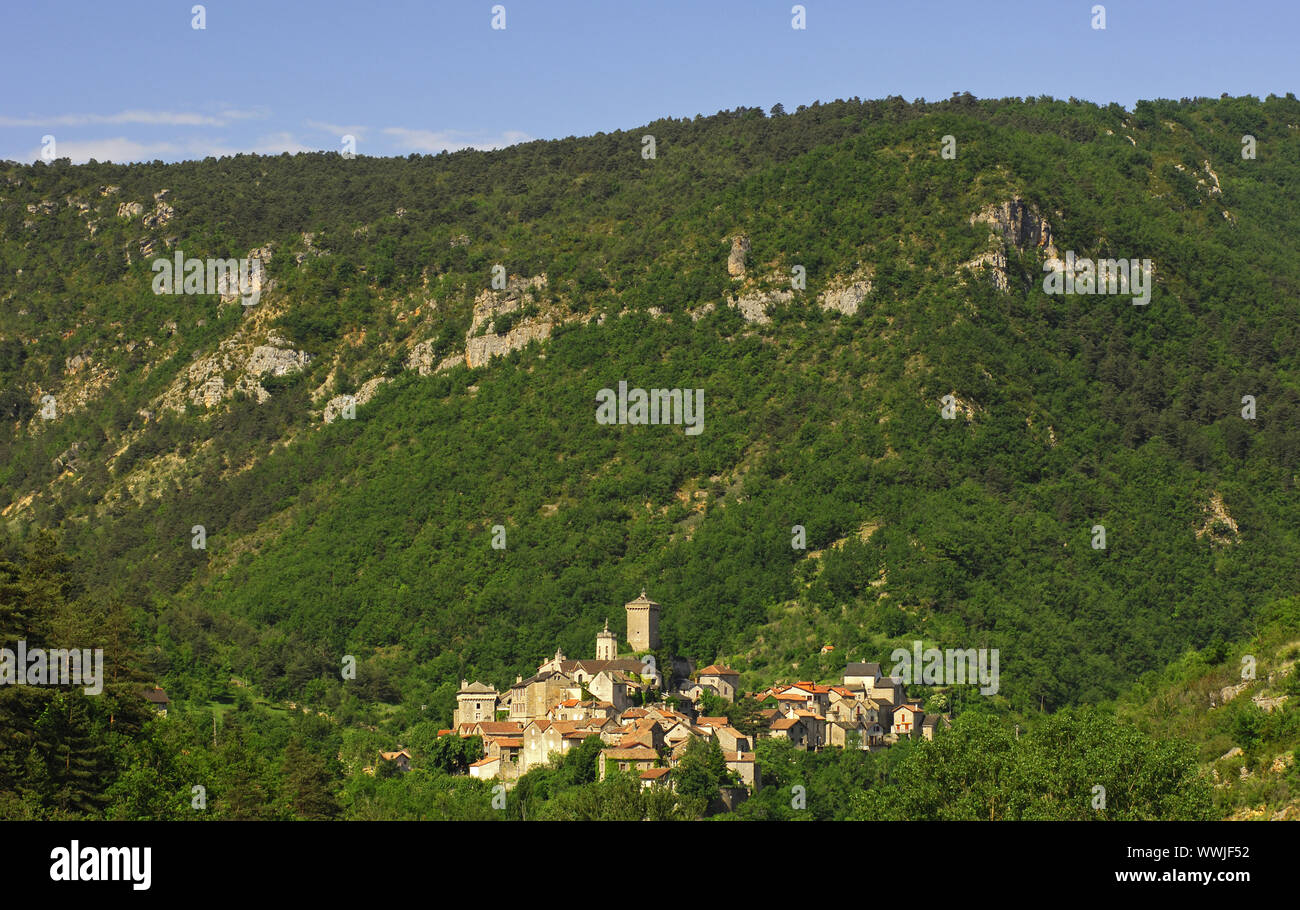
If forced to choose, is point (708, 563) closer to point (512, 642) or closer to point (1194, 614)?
point (512, 642)

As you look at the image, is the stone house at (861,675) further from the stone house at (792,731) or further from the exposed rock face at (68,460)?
the exposed rock face at (68,460)

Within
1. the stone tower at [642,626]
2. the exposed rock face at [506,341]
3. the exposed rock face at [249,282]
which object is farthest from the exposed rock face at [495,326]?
the stone tower at [642,626]

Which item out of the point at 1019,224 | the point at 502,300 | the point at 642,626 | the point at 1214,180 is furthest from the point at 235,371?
the point at 1214,180

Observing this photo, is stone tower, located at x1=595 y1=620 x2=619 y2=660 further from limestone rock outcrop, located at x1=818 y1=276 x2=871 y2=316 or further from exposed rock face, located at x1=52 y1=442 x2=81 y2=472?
exposed rock face, located at x1=52 y1=442 x2=81 y2=472

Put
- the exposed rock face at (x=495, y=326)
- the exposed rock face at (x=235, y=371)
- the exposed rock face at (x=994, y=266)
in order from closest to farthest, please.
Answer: the exposed rock face at (x=994, y=266) < the exposed rock face at (x=495, y=326) < the exposed rock face at (x=235, y=371)

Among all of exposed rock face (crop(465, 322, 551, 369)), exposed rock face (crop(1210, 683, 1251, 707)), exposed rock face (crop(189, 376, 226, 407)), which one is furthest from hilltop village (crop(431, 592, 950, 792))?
exposed rock face (crop(189, 376, 226, 407))

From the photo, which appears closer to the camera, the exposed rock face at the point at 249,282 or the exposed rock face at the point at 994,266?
the exposed rock face at the point at 994,266

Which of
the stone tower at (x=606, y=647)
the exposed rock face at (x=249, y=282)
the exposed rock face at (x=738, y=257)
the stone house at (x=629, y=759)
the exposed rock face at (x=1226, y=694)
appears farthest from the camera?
the exposed rock face at (x=249, y=282)
